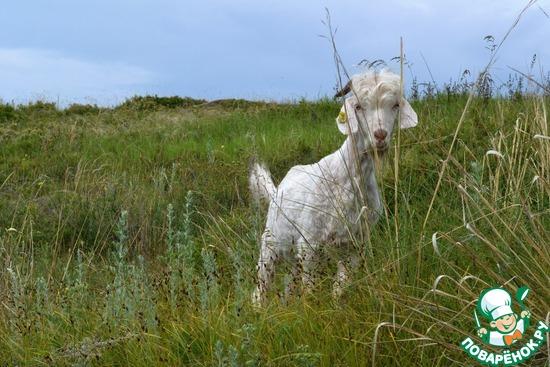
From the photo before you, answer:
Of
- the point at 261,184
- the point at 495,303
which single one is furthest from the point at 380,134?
the point at 495,303

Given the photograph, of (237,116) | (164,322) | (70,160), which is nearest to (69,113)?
(237,116)

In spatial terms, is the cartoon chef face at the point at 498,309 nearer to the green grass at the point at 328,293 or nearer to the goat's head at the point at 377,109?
the green grass at the point at 328,293

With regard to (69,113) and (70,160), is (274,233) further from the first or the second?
(69,113)

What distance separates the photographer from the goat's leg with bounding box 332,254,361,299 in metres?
3.95

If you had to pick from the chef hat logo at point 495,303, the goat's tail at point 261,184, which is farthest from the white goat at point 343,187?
the chef hat logo at point 495,303

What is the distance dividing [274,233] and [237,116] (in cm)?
988

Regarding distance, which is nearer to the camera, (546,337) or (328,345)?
(546,337)

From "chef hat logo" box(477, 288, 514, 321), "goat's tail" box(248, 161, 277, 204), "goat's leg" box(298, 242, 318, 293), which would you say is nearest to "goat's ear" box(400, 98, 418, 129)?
"goat's leg" box(298, 242, 318, 293)

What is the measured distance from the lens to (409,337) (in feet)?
11.4

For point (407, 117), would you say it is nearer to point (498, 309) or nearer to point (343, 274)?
point (343, 274)

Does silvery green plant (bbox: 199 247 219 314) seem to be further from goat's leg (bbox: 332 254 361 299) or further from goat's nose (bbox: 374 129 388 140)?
goat's nose (bbox: 374 129 388 140)

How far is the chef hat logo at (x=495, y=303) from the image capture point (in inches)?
124

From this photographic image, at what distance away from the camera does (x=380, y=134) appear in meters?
4.95

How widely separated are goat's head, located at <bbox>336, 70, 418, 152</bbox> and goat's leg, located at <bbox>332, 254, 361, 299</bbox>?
0.95m
